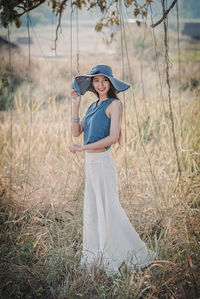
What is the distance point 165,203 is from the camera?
2764 mm

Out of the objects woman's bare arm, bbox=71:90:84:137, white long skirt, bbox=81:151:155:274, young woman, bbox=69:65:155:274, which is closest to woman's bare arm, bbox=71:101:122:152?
young woman, bbox=69:65:155:274

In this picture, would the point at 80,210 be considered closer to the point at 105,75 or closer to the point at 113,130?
the point at 113,130

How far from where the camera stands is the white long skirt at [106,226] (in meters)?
1.96

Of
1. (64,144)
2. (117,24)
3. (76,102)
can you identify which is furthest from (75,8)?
(64,144)

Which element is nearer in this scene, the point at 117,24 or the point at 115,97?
the point at 115,97

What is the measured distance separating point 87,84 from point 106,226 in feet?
3.32

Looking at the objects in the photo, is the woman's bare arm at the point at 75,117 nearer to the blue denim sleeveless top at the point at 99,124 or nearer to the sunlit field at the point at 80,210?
the blue denim sleeveless top at the point at 99,124

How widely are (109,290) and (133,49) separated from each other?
11.9 metres

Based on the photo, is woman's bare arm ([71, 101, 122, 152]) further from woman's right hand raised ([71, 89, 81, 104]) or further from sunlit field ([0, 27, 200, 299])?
woman's right hand raised ([71, 89, 81, 104])

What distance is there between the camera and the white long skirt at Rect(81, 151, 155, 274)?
6.43ft

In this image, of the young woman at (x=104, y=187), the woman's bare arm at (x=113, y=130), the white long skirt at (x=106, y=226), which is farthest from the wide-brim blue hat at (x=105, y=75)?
the white long skirt at (x=106, y=226)

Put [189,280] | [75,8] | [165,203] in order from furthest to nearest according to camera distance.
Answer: [165,203], [75,8], [189,280]

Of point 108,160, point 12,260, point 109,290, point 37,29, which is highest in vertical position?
point 37,29

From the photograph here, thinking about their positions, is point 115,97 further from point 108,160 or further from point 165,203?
point 165,203
